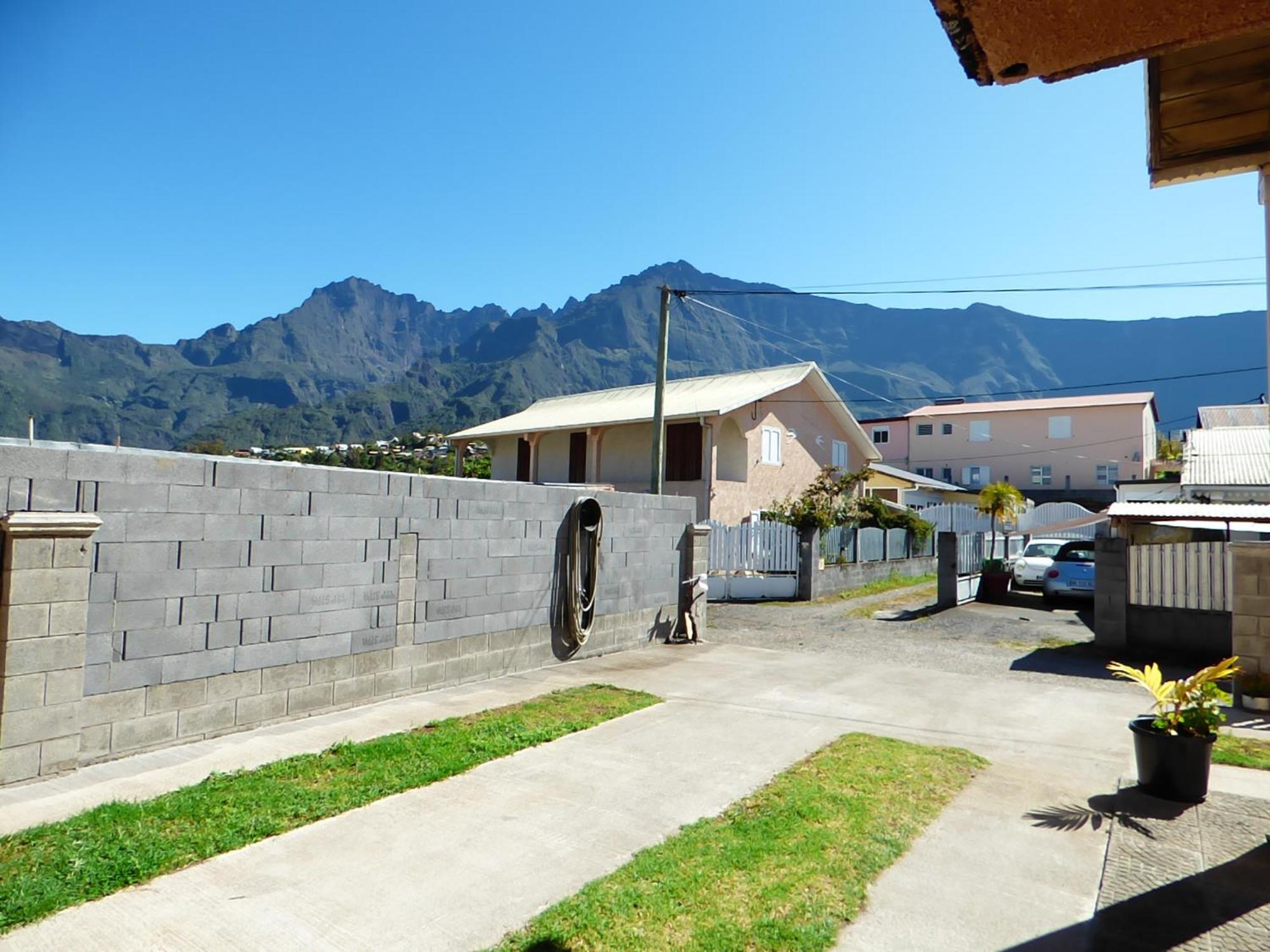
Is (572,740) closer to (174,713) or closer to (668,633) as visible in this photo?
(174,713)

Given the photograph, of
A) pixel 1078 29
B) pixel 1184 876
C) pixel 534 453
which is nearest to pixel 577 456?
pixel 534 453

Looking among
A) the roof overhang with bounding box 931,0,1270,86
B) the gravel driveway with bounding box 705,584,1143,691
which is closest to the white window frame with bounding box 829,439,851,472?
the gravel driveway with bounding box 705,584,1143,691

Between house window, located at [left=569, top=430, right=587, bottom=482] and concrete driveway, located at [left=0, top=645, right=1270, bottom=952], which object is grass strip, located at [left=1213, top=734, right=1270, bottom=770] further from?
house window, located at [left=569, top=430, right=587, bottom=482]

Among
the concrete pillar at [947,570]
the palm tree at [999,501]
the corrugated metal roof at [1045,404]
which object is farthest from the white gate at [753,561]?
the corrugated metal roof at [1045,404]

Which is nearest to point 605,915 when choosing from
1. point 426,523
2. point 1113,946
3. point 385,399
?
point 1113,946

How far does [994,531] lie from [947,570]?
10.7m

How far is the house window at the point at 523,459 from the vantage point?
27375 millimetres

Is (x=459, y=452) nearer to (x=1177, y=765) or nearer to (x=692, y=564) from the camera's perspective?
(x=692, y=564)

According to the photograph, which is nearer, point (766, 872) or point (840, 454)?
point (766, 872)

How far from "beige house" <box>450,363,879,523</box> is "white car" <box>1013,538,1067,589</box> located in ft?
25.2

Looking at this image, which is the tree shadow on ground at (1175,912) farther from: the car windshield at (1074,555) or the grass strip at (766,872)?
the car windshield at (1074,555)

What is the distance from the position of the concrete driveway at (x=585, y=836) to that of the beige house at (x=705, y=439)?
47.4ft

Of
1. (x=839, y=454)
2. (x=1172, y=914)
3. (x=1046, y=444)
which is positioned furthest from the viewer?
(x=1046, y=444)

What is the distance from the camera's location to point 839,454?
92.9ft
